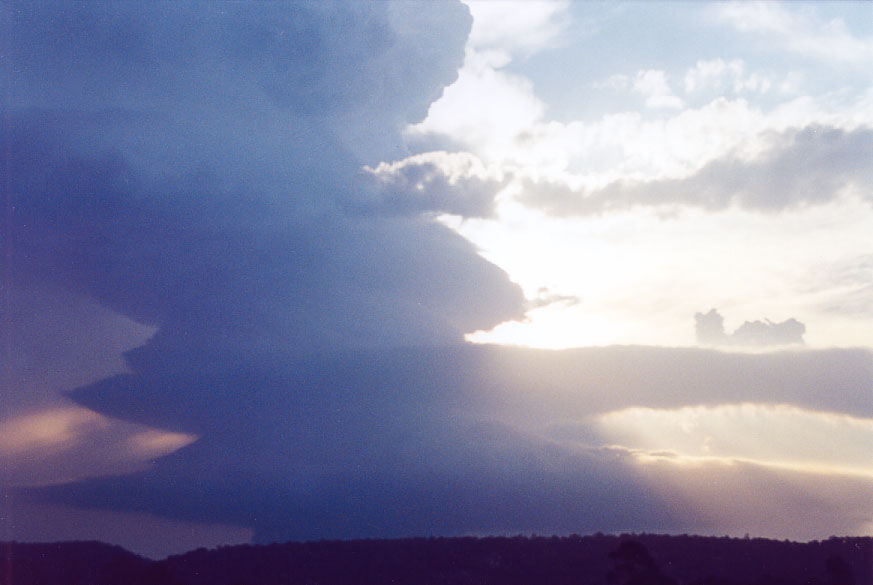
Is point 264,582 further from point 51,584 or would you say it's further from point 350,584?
point 51,584

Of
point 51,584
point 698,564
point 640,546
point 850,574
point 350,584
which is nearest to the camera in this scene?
point 640,546

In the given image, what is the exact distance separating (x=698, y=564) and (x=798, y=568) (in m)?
18.7

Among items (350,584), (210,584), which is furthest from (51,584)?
(350,584)

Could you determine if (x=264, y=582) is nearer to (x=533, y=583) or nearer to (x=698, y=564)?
(x=533, y=583)

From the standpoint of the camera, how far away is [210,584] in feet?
543

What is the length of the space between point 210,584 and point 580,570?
82858 mm

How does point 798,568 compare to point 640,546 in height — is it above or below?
below

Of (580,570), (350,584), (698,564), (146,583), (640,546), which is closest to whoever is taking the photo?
(640,546)

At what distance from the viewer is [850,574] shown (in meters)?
88.6

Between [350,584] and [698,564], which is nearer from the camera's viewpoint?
[698,564]

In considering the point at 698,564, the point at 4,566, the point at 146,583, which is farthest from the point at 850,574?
the point at 4,566

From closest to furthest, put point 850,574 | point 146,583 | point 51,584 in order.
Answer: point 850,574, point 146,583, point 51,584

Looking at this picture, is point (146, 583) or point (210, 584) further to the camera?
point (210, 584)

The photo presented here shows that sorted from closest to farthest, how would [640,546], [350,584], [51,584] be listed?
[640,546], [51,584], [350,584]
